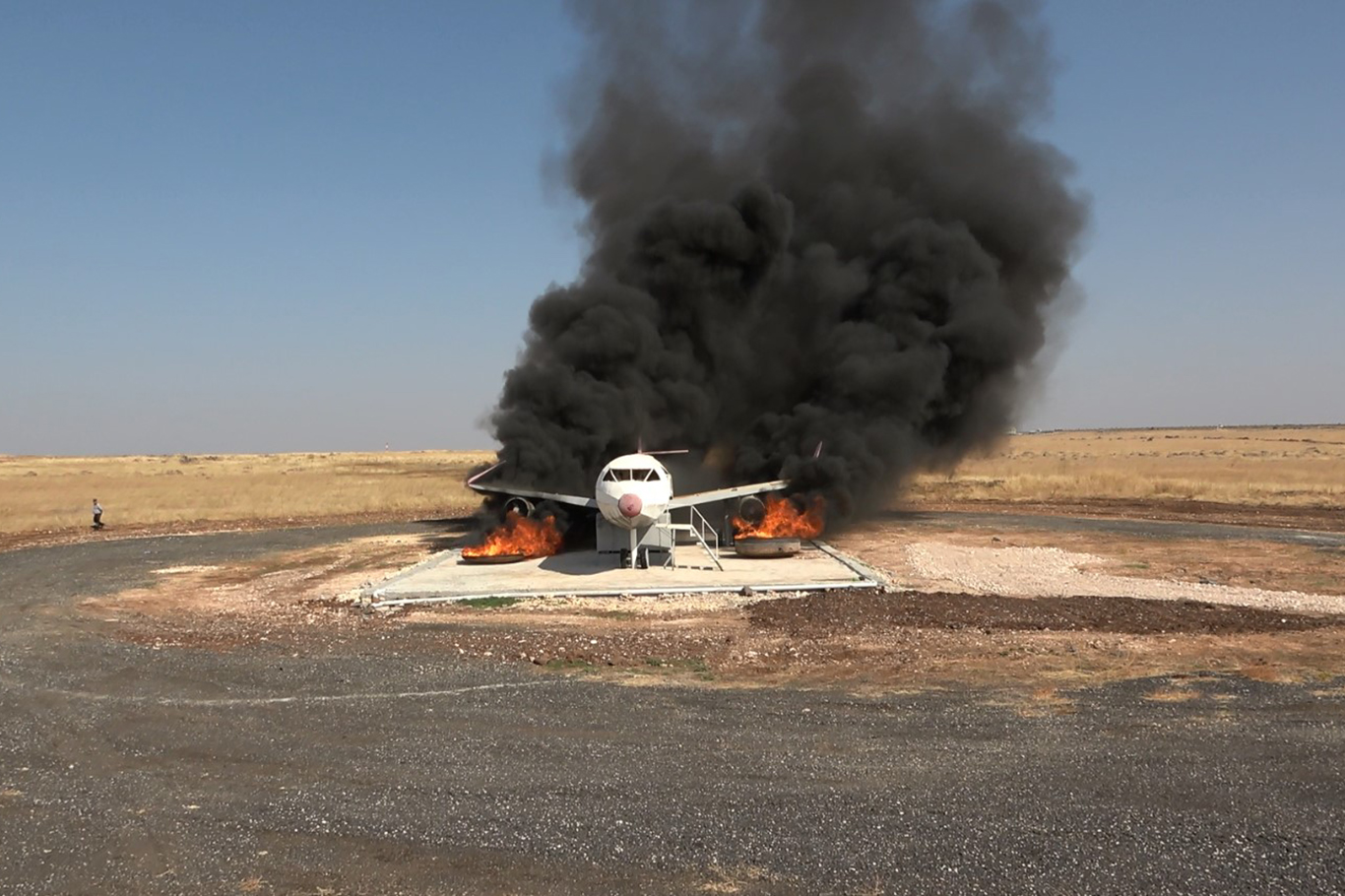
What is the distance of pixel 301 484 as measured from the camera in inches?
3046

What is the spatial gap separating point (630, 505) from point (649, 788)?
16.4 m

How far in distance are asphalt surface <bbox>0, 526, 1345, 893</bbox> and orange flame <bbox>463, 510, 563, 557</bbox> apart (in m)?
16.1

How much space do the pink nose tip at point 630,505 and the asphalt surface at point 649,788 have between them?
10.6 m

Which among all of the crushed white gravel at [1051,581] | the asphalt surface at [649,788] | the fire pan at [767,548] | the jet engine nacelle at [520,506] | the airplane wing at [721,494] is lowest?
the asphalt surface at [649,788]

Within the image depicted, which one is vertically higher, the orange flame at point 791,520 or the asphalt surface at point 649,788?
the orange flame at point 791,520

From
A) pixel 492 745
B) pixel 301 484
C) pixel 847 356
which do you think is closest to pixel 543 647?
pixel 492 745

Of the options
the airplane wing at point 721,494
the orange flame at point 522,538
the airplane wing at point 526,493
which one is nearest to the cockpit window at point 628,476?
the airplane wing at point 721,494

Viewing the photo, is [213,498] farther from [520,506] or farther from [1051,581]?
[1051,581]

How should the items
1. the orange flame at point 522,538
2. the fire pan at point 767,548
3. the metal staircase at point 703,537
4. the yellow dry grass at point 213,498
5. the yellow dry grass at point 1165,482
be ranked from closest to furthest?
the metal staircase at point 703,537 < the fire pan at point 767,548 < the orange flame at point 522,538 < the yellow dry grass at point 213,498 < the yellow dry grass at point 1165,482

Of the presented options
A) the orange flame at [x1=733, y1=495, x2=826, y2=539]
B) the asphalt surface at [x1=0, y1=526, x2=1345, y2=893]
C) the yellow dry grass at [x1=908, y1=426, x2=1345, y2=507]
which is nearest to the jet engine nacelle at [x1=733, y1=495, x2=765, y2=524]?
the orange flame at [x1=733, y1=495, x2=826, y2=539]

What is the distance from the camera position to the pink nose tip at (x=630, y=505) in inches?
1029

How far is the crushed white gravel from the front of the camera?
2198 cm

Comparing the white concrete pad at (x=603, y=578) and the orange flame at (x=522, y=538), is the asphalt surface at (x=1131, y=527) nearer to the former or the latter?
the white concrete pad at (x=603, y=578)

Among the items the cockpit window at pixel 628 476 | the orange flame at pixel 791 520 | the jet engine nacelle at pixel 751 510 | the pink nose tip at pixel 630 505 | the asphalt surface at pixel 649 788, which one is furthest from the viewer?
the orange flame at pixel 791 520
